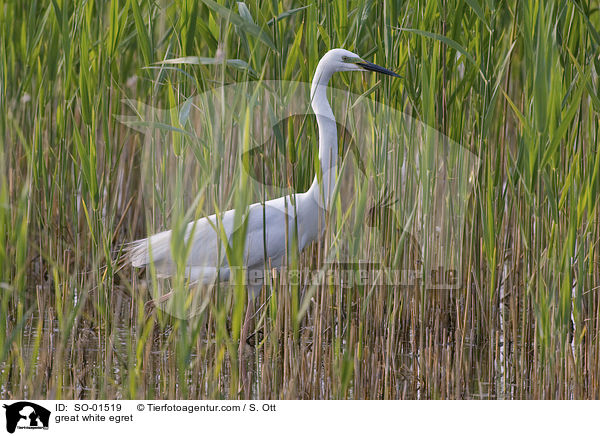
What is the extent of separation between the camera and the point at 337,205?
1953 mm

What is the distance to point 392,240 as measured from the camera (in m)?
2.15

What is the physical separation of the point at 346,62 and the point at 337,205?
0.49 metres

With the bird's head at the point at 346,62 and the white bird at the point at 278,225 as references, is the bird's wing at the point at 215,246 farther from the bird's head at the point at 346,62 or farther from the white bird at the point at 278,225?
the bird's head at the point at 346,62

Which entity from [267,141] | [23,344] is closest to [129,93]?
[267,141]

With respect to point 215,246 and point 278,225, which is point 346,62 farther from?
point 215,246

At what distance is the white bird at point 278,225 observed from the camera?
6.89 ft

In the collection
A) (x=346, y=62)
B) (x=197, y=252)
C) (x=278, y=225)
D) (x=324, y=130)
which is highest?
(x=346, y=62)

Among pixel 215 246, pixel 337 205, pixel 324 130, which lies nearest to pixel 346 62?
pixel 324 130

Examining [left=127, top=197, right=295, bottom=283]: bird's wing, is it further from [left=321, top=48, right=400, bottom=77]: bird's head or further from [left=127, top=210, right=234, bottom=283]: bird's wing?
[left=321, top=48, right=400, bottom=77]: bird's head

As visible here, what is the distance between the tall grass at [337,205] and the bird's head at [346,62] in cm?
5

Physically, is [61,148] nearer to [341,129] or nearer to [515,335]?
[341,129]

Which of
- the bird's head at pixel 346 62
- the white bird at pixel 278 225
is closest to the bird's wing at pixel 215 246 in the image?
the white bird at pixel 278 225

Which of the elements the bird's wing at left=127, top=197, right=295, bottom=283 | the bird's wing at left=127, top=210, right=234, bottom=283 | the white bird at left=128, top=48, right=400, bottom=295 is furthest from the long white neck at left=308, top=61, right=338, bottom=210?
the bird's wing at left=127, top=210, right=234, bottom=283

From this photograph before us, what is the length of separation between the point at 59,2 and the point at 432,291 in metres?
1.46
